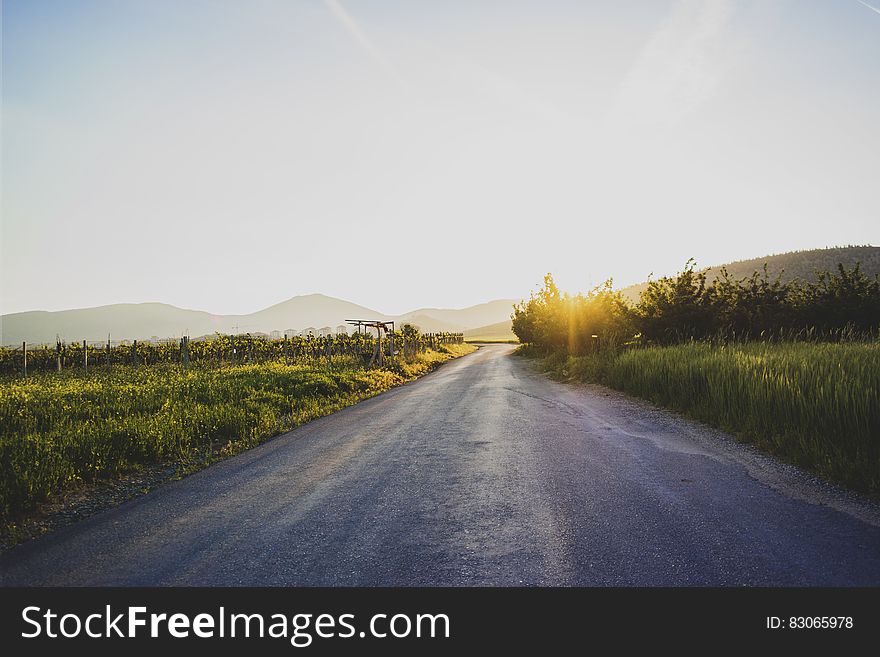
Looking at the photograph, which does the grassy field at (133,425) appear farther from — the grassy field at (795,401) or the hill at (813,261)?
the hill at (813,261)

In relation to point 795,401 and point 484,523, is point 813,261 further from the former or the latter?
point 484,523

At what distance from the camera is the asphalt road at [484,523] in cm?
306

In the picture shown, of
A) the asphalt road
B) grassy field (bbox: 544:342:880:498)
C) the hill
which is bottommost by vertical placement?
the asphalt road

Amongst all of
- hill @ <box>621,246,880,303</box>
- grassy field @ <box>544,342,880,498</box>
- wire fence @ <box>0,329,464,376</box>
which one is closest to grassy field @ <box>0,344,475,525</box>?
grassy field @ <box>544,342,880,498</box>

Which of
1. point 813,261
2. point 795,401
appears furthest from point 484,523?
point 813,261

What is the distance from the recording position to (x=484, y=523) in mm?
3902

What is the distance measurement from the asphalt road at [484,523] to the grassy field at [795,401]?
38 centimetres

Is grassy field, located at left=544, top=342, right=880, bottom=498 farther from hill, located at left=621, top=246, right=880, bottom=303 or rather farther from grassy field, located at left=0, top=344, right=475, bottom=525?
hill, located at left=621, top=246, right=880, bottom=303

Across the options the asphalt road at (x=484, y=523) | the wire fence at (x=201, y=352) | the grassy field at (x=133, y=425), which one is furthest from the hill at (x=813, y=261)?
the asphalt road at (x=484, y=523)

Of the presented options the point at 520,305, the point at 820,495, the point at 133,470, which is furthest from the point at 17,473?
the point at 520,305

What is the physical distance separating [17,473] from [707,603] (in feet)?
23.4

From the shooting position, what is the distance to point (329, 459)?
643 centimetres

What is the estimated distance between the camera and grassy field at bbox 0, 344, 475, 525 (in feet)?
18.2

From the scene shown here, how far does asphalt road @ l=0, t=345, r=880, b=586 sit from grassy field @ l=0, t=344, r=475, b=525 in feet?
3.76
